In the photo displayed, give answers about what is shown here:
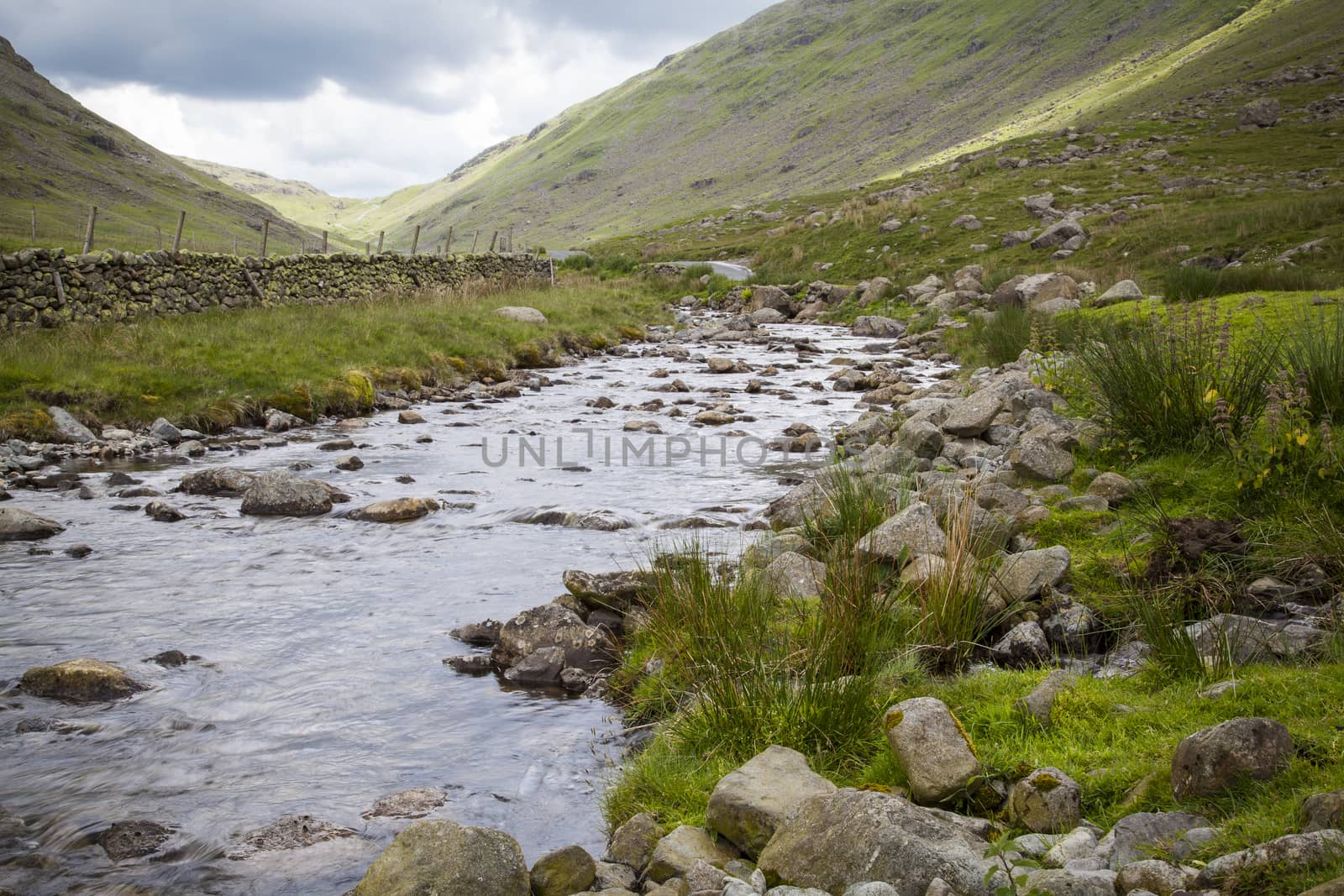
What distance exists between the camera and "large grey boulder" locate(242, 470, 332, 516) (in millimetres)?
10797

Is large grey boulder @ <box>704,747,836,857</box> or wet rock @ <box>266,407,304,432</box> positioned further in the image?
wet rock @ <box>266,407,304,432</box>

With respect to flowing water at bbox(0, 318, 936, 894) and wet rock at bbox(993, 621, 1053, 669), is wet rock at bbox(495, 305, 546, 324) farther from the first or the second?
wet rock at bbox(993, 621, 1053, 669)

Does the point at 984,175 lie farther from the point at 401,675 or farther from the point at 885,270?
the point at 401,675

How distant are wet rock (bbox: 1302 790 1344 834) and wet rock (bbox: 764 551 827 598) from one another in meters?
3.41

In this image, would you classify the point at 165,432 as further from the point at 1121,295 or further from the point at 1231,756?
the point at 1121,295

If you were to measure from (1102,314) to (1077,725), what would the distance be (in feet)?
45.7

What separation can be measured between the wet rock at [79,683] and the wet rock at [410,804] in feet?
8.14

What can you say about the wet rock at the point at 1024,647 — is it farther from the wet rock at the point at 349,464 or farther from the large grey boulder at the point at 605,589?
the wet rock at the point at 349,464

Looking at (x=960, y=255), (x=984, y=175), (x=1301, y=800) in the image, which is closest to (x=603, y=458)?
(x=1301, y=800)

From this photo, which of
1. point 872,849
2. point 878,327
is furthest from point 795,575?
point 878,327

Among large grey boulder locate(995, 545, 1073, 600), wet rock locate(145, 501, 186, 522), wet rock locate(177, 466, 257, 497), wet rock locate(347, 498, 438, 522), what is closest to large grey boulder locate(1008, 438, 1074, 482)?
large grey boulder locate(995, 545, 1073, 600)

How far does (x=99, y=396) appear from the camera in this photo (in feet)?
48.1

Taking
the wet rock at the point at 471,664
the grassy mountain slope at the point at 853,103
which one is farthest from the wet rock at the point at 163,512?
the grassy mountain slope at the point at 853,103

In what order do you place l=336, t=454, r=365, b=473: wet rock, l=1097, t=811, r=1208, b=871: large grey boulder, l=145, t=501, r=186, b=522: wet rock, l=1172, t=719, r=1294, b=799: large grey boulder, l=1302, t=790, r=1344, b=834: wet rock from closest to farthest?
l=1302, t=790, r=1344, b=834: wet rock
l=1097, t=811, r=1208, b=871: large grey boulder
l=1172, t=719, r=1294, b=799: large grey boulder
l=145, t=501, r=186, b=522: wet rock
l=336, t=454, r=365, b=473: wet rock
